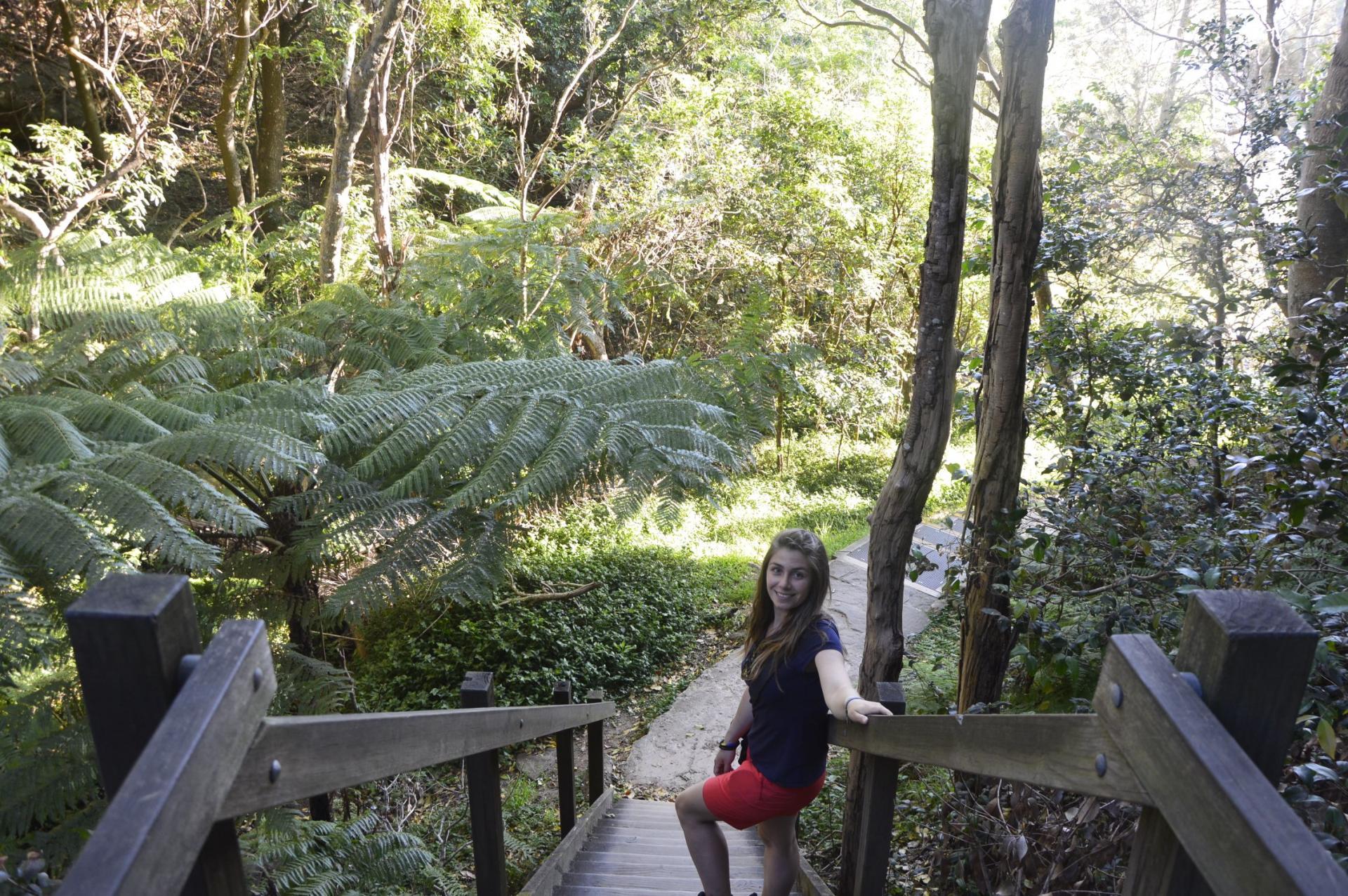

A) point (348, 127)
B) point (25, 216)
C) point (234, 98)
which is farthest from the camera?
point (234, 98)

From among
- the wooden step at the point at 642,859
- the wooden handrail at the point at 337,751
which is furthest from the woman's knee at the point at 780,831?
the wooden handrail at the point at 337,751

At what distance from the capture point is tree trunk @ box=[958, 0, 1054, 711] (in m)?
3.72

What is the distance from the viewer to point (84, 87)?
10422mm

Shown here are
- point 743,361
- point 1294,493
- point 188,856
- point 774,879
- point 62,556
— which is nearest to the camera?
point 188,856

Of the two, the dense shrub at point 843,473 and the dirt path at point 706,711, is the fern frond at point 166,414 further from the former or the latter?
the dense shrub at point 843,473

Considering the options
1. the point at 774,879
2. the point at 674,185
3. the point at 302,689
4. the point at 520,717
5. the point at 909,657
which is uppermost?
the point at 674,185

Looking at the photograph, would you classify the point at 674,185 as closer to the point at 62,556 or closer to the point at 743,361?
the point at 743,361

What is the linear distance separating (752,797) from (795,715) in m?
0.32

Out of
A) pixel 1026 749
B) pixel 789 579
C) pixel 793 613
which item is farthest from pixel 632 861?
pixel 1026 749

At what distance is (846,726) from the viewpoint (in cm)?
267

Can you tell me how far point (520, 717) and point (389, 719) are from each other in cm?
132

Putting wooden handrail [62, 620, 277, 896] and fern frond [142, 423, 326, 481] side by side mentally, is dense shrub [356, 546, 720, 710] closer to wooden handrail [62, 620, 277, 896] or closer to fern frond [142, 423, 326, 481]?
fern frond [142, 423, 326, 481]

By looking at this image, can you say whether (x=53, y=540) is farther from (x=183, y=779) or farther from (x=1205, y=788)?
(x=1205, y=788)

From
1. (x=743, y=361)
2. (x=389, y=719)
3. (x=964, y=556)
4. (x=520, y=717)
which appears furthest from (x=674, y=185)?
(x=389, y=719)
